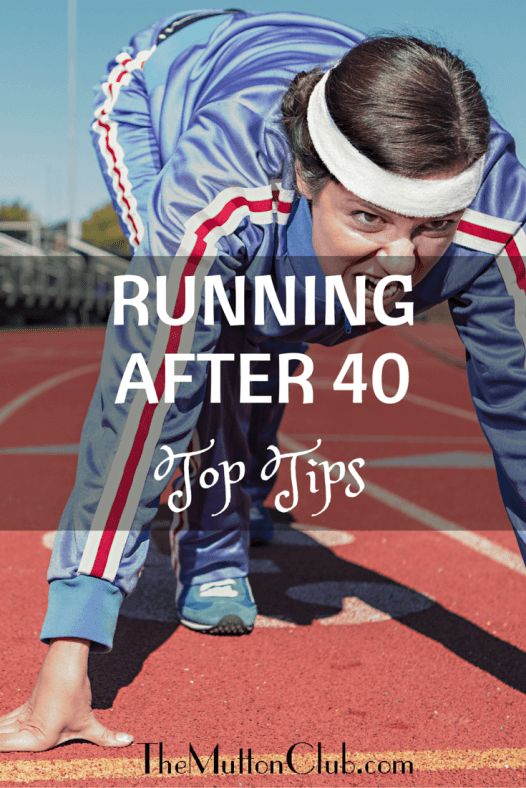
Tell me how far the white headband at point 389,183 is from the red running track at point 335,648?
120 centimetres

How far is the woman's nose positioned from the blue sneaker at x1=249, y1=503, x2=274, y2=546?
7.82ft

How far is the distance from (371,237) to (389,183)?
0.13 metres

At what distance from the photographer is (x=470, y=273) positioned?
2.73 meters

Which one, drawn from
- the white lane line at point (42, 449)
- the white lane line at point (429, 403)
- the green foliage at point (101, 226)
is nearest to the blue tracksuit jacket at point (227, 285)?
the white lane line at point (42, 449)

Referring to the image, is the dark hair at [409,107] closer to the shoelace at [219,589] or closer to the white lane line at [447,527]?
the shoelace at [219,589]

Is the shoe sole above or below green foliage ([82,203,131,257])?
above

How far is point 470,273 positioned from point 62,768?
1420 mm

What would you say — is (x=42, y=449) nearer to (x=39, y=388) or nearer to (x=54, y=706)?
(x=39, y=388)

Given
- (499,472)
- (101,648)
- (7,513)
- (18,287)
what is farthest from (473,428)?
(18,287)

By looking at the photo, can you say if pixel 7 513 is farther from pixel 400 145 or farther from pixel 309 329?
pixel 400 145

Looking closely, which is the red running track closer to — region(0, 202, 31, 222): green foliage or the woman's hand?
the woman's hand

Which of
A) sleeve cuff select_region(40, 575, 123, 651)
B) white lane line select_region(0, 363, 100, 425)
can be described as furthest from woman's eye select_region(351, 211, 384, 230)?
white lane line select_region(0, 363, 100, 425)

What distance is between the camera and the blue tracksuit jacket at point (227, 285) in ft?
8.39

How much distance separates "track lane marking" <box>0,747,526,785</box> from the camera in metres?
2.41
